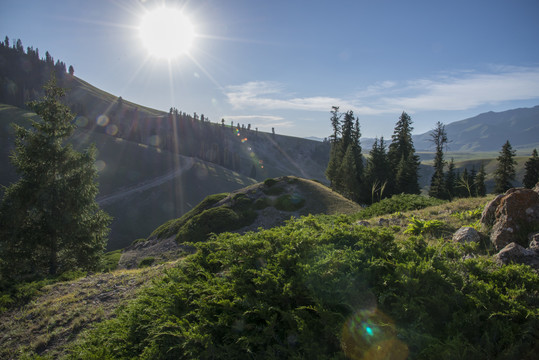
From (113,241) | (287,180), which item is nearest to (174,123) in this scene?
(113,241)

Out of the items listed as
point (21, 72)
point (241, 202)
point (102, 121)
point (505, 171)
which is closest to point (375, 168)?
point (505, 171)

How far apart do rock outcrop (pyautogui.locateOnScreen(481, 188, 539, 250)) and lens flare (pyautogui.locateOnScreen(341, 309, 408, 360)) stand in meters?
3.97

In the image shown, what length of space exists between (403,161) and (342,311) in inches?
1618

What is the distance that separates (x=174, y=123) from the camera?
138875mm

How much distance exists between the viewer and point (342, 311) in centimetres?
436

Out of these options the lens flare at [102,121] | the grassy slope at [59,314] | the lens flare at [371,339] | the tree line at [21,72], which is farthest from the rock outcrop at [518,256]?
the tree line at [21,72]

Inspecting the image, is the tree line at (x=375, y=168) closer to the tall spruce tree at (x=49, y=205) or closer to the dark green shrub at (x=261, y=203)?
the dark green shrub at (x=261, y=203)

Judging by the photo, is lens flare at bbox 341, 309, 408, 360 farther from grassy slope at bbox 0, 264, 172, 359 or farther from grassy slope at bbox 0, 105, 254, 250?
grassy slope at bbox 0, 105, 254, 250

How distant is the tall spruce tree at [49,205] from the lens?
16095 millimetres

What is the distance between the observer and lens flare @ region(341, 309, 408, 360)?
146 inches

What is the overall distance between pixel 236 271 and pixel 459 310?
3.91 m

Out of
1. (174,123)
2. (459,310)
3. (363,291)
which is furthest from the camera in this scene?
(174,123)

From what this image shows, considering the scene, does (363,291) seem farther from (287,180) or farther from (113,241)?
(113,241)

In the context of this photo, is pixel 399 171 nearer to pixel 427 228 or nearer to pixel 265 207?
pixel 265 207
